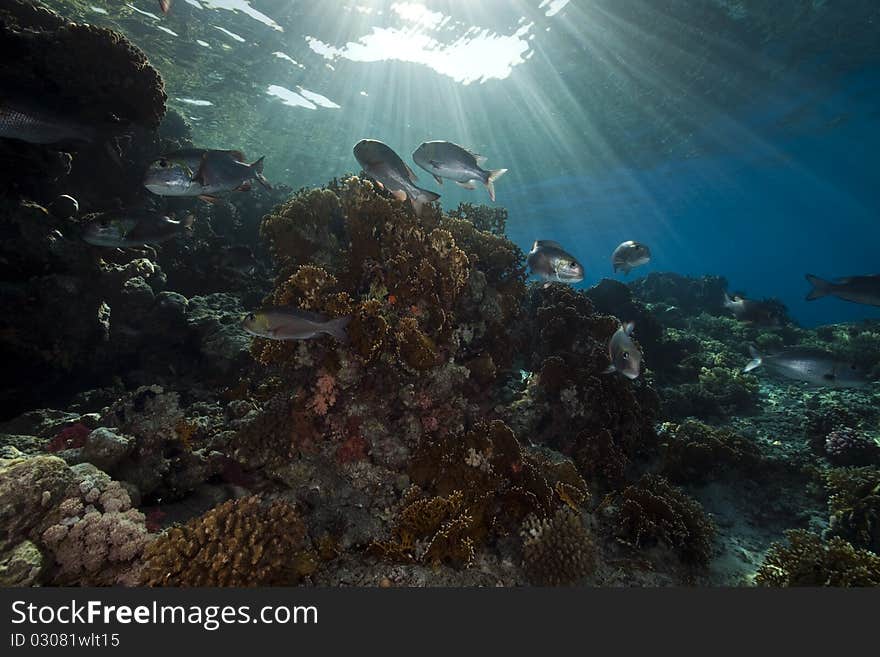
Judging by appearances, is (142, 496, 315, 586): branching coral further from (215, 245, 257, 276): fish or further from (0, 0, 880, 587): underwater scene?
(215, 245, 257, 276): fish

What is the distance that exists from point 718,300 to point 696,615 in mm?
25337

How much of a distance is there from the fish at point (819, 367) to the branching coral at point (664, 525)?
316cm

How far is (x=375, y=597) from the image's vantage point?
3.00m

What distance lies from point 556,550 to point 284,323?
144 inches

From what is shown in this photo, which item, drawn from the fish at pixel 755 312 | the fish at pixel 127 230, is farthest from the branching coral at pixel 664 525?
the fish at pixel 127 230

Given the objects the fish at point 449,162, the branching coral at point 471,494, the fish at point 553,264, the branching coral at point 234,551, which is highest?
the fish at point 449,162

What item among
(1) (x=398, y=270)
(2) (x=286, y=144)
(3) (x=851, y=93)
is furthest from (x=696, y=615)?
(2) (x=286, y=144)

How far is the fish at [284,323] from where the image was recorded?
3.63 meters

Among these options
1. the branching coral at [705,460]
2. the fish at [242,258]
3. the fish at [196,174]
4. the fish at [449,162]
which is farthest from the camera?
the fish at [242,258]

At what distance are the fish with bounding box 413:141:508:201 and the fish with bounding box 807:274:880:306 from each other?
6783mm

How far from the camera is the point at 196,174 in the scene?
191 inches

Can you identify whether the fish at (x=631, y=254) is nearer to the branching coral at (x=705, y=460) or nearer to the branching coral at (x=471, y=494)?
the branching coral at (x=705, y=460)

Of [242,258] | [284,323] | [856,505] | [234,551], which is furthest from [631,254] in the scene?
[234,551]

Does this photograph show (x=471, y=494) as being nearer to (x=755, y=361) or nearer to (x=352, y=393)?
(x=352, y=393)
